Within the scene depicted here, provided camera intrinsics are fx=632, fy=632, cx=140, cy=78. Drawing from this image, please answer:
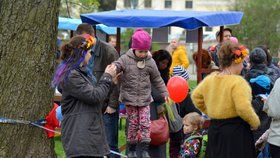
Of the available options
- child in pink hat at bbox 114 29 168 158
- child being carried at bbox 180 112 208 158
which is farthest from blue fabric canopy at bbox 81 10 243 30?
child being carried at bbox 180 112 208 158

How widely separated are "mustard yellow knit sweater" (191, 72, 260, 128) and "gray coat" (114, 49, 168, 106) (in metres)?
1.19

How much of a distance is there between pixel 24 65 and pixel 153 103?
222cm

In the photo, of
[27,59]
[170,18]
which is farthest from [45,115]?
[170,18]

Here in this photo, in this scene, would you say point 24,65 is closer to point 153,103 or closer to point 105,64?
point 105,64

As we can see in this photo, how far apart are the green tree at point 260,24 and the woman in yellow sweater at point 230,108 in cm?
2991

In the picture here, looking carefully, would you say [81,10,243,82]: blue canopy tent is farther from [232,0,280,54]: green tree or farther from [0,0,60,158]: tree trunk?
[232,0,280,54]: green tree

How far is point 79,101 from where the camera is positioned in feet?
19.4

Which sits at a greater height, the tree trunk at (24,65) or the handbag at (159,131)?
the tree trunk at (24,65)

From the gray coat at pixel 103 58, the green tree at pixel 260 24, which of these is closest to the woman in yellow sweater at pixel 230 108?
the gray coat at pixel 103 58

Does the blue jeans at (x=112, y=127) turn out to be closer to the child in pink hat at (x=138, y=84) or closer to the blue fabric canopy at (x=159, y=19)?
the child in pink hat at (x=138, y=84)

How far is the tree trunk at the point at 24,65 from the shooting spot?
6164mm

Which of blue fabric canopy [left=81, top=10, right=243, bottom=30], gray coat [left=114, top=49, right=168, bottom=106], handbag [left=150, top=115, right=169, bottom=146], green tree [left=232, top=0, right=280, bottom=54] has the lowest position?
green tree [left=232, top=0, right=280, bottom=54]

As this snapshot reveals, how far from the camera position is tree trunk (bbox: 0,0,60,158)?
243 inches

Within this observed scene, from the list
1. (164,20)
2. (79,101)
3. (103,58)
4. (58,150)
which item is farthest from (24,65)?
(164,20)
